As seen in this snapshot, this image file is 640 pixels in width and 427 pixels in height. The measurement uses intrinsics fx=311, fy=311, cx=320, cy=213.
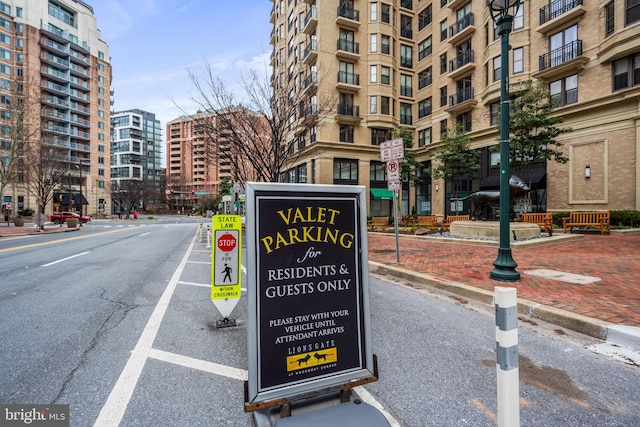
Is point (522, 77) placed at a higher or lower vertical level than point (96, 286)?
higher

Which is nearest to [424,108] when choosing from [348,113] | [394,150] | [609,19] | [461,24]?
[461,24]

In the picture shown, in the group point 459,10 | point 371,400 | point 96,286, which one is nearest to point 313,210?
point 371,400

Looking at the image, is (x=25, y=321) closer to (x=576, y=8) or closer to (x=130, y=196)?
(x=576, y=8)

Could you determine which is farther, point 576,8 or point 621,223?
point 576,8

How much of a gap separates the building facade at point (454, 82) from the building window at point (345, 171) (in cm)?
11

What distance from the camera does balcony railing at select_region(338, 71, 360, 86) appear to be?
31484mm

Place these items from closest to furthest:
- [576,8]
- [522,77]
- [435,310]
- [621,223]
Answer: [435,310], [621,223], [576,8], [522,77]

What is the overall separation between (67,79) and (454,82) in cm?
6736

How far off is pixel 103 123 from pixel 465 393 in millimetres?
81828

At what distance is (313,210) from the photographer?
2520 mm

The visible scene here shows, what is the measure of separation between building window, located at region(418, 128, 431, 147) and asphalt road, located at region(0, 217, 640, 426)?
103 feet

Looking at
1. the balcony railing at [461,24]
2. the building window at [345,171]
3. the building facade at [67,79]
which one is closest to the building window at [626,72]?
the balcony railing at [461,24]

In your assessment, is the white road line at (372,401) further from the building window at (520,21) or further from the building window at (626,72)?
the building window at (520,21)

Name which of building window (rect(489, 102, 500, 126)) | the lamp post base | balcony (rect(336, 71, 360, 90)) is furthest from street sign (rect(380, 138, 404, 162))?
balcony (rect(336, 71, 360, 90))
